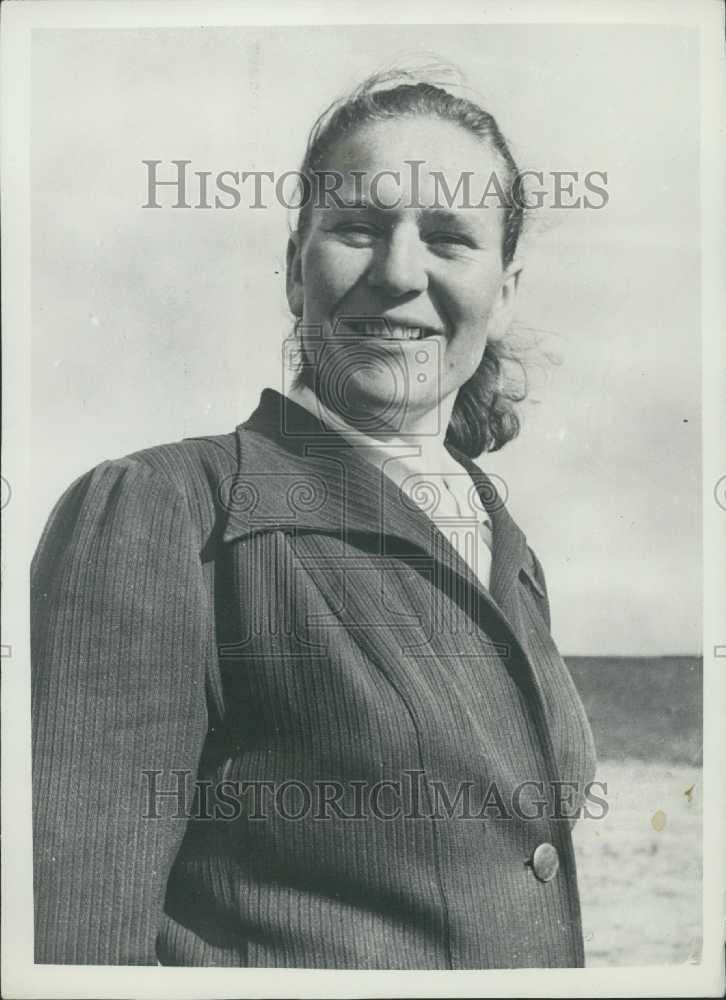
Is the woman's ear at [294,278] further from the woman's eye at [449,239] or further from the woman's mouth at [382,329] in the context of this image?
the woman's eye at [449,239]

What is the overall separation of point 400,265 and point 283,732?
2.62 feet


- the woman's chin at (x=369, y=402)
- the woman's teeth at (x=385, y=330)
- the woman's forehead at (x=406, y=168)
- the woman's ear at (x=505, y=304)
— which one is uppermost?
the woman's forehead at (x=406, y=168)

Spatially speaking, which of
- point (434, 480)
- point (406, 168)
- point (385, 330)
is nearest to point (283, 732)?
point (434, 480)

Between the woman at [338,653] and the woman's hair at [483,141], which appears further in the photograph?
the woman's hair at [483,141]

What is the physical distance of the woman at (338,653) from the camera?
72.3 inches

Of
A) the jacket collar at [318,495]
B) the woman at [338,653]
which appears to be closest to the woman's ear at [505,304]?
the woman at [338,653]

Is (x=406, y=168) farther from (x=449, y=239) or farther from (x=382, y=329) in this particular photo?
(x=382, y=329)

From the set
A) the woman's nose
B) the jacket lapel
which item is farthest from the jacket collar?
the woman's nose

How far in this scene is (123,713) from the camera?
182cm

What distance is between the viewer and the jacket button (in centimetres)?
188

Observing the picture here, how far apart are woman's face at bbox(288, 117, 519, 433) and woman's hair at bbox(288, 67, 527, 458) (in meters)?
0.02

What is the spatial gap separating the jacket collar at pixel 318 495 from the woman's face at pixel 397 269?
0.08 m

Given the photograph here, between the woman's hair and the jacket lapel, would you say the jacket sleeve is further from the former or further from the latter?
the woman's hair

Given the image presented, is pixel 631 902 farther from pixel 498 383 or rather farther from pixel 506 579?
pixel 498 383
